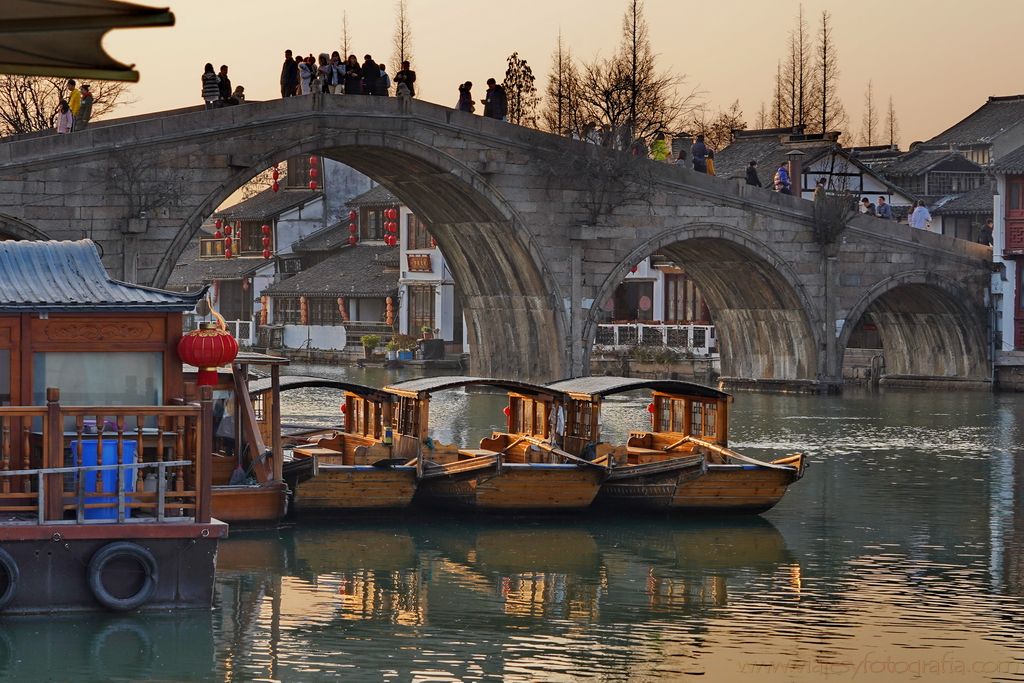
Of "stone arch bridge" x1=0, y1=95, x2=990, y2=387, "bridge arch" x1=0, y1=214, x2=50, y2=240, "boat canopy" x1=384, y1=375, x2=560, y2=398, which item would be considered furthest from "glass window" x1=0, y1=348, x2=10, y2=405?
"stone arch bridge" x1=0, y1=95, x2=990, y2=387

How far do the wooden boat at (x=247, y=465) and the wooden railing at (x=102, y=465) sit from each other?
3254mm

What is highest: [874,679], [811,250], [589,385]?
[811,250]

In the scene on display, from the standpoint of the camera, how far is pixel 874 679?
11281 mm

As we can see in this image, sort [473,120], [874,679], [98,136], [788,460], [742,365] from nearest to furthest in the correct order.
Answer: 1. [874,679]
2. [788,460]
3. [98,136]
4. [473,120]
5. [742,365]

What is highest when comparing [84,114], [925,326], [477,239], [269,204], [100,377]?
[269,204]

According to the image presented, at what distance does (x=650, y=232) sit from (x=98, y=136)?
12.4m

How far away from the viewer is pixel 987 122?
6169 centimetres

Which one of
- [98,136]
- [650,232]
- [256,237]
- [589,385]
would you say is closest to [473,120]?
[650,232]

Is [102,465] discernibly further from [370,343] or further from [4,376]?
[370,343]

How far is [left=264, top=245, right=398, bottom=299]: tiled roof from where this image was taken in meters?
57.1

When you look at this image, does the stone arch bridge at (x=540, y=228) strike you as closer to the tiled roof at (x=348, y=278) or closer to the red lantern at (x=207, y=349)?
the red lantern at (x=207, y=349)

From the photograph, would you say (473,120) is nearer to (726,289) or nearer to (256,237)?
(726,289)

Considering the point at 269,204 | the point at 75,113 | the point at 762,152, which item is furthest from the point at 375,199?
the point at 75,113

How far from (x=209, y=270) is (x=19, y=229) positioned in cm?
3826
